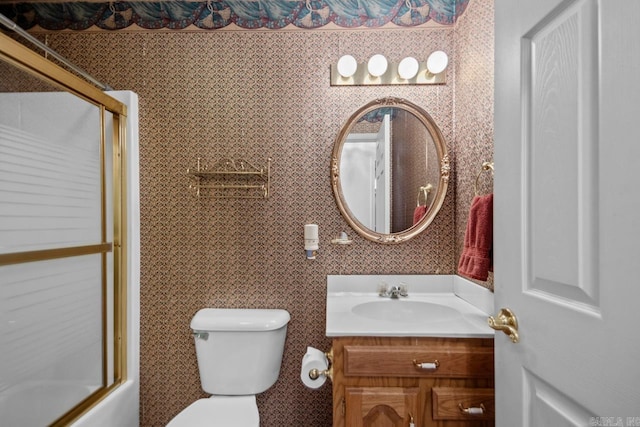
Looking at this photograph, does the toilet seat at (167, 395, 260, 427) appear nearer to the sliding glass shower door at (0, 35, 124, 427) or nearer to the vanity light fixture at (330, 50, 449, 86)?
the sliding glass shower door at (0, 35, 124, 427)

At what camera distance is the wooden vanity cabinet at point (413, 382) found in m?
1.15

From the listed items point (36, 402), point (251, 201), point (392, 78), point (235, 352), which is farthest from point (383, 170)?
point (36, 402)

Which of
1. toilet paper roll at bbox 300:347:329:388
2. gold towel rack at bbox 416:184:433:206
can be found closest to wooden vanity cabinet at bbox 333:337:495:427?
toilet paper roll at bbox 300:347:329:388

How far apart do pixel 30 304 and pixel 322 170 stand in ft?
4.66

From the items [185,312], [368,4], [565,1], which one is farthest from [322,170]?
[565,1]

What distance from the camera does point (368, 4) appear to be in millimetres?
1713

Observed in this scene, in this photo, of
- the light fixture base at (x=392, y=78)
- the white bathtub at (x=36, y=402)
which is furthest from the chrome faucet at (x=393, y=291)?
the white bathtub at (x=36, y=402)

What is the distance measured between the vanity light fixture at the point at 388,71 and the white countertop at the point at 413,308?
3.40 ft

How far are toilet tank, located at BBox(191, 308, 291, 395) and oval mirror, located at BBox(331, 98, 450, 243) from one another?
0.71m

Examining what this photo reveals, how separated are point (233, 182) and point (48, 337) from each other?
3.50ft

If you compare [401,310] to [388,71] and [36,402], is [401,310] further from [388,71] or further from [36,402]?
[36,402]

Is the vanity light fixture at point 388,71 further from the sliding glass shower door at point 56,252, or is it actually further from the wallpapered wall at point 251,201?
the sliding glass shower door at point 56,252

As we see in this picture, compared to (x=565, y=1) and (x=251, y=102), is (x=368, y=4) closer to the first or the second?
(x=251, y=102)

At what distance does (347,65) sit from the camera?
5.47ft
